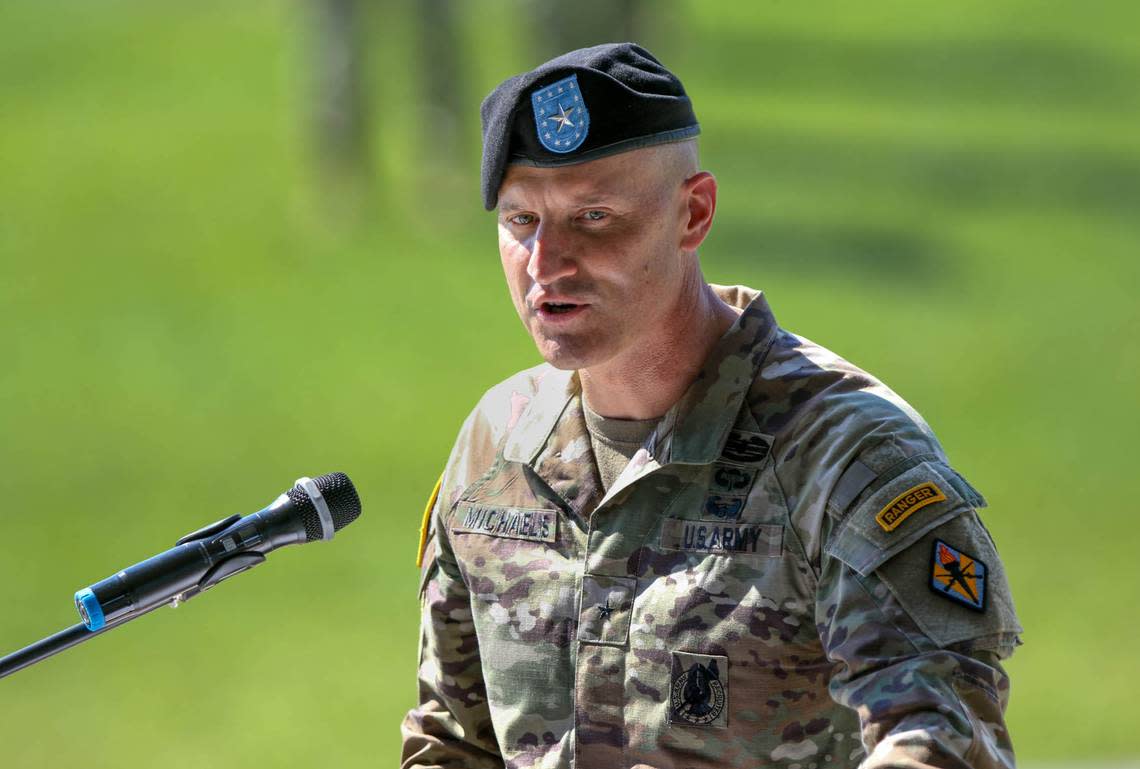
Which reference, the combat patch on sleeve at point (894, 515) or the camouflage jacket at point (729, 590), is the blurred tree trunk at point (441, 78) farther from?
the combat patch on sleeve at point (894, 515)

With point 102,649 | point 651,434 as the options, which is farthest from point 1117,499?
point 651,434

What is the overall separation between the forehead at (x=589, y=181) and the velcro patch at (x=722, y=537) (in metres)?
0.53

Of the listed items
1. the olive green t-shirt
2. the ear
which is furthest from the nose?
the olive green t-shirt

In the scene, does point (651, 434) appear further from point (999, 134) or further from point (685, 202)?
point (999, 134)

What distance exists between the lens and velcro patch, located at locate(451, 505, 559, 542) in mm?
3201

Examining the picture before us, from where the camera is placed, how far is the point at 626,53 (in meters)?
3.09

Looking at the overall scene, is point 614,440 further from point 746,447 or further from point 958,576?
point 958,576

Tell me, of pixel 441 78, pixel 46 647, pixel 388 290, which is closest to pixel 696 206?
pixel 46 647

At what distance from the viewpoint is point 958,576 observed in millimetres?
2715

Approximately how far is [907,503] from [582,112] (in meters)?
0.79

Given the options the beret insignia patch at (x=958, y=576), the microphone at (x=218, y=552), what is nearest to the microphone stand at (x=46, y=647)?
the microphone at (x=218, y=552)

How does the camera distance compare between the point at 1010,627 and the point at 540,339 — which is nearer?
the point at 1010,627

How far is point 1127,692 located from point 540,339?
1102cm

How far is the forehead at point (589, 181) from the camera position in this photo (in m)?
2.96
